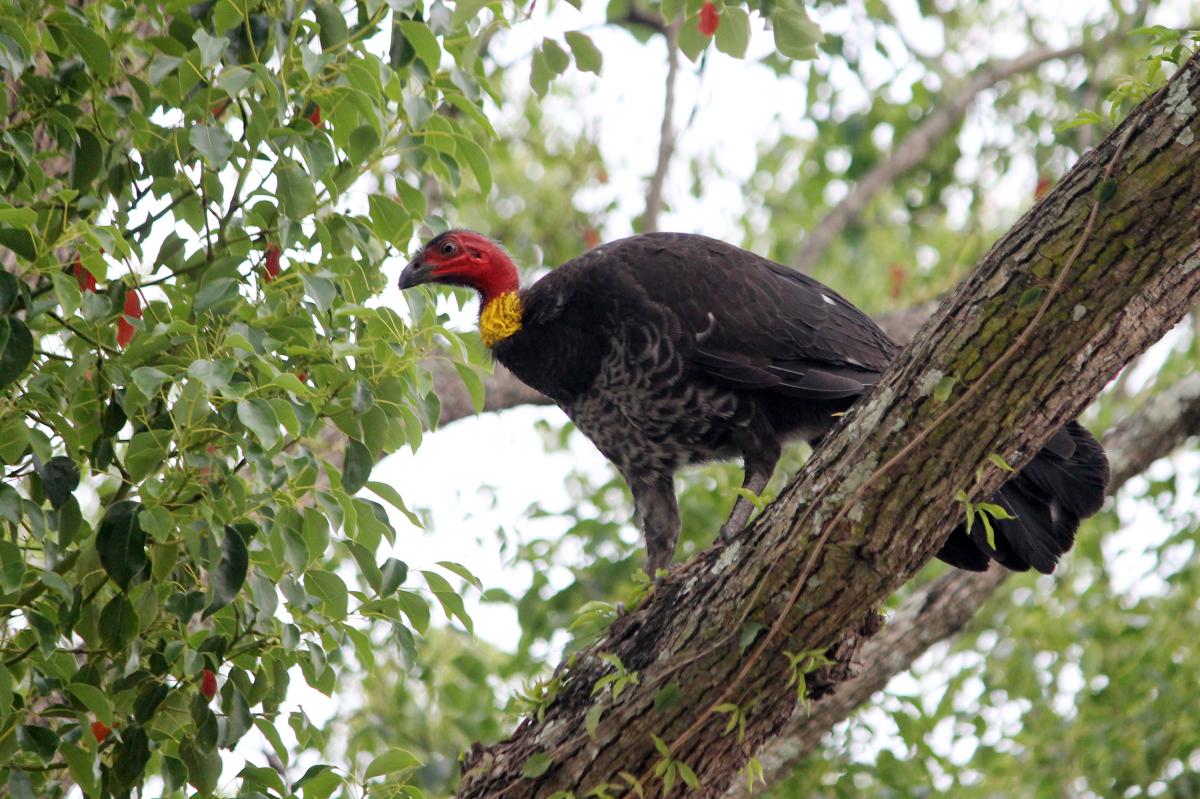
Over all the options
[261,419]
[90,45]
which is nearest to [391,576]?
[261,419]

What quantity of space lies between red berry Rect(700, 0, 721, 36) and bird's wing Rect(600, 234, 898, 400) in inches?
34.6

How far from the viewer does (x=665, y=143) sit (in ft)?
19.8

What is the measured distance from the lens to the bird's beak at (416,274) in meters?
4.33

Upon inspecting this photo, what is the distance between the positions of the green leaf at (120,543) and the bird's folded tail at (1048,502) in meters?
1.96

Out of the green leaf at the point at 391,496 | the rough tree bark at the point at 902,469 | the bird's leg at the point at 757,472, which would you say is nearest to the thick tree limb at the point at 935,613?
the bird's leg at the point at 757,472

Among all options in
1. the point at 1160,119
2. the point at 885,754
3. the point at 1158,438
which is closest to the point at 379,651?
the point at 885,754

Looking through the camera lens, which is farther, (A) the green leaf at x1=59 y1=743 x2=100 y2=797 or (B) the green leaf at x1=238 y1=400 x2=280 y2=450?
(A) the green leaf at x1=59 y1=743 x2=100 y2=797

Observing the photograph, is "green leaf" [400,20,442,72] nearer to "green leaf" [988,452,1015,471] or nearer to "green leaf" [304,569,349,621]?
"green leaf" [304,569,349,621]

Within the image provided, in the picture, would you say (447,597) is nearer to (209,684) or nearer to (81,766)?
(209,684)

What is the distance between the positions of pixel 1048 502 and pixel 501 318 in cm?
181

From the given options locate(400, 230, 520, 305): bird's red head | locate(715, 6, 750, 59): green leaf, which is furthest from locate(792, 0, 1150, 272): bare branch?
locate(715, 6, 750, 59): green leaf

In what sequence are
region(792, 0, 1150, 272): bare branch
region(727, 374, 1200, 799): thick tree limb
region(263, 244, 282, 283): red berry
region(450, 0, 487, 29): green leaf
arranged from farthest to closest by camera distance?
region(792, 0, 1150, 272): bare branch → region(727, 374, 1200, 799): thick tree limb → region(263, 244, 282, 283): red berry → region(450, 0, 487, 29): green leaf

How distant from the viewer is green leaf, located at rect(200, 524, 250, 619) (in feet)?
7.16

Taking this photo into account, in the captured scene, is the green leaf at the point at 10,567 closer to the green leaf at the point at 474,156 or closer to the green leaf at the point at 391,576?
the green leaf at the point at 391,576
